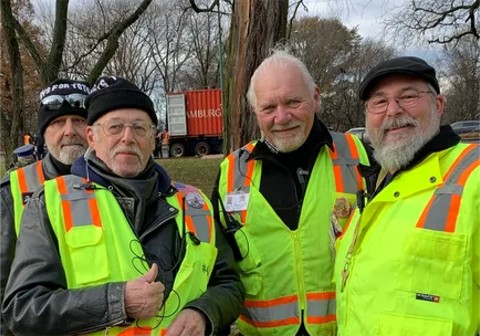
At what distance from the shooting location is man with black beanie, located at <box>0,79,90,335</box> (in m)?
2.77

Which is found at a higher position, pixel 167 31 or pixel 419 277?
pixel 167 31

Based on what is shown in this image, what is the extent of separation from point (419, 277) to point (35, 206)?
5.53 feet

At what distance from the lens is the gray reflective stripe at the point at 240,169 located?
2869 mm

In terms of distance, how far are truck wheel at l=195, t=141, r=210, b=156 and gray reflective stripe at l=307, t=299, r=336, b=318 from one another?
27.1 meters

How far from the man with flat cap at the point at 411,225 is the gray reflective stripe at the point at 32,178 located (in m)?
1.73

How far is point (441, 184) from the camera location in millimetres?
2053

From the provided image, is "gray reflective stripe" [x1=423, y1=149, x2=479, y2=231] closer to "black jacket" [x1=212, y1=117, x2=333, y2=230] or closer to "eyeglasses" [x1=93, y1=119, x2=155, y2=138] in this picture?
"black jacket" [x1=212, y1=117, x2=333, y2=230]

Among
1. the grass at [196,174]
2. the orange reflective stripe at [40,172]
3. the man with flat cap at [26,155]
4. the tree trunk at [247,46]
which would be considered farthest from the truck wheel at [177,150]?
the orange reflective stripe at [40,172]

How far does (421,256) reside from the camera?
6.47 feet

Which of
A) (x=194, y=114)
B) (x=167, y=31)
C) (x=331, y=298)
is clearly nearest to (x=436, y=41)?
(x=194, y=114)

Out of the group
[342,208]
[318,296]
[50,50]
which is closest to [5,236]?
[318,296]

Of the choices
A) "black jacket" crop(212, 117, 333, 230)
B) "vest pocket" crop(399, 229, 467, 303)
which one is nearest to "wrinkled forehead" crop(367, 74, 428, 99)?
"black jacket" crop(212, 117, 333, 230)

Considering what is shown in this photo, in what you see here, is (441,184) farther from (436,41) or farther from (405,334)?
(436,41)

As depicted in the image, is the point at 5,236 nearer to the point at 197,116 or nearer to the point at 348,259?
the point at 348,259
